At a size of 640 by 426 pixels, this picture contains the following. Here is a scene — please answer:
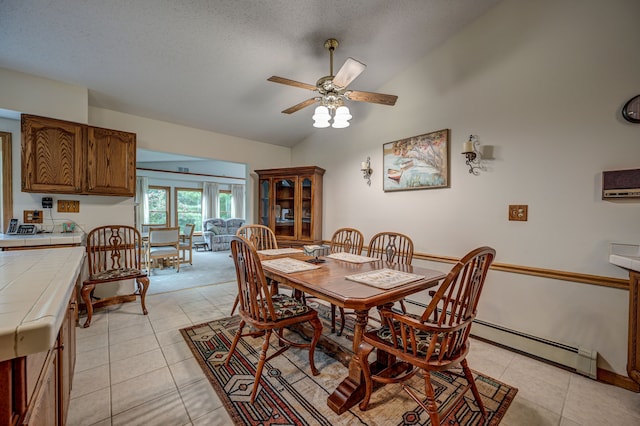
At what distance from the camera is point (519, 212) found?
2.25 meters

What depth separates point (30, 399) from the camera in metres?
0.63

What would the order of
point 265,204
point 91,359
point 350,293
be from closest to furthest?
point 350,293 → point 91,359 → point 265,204

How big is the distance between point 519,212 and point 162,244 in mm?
5254

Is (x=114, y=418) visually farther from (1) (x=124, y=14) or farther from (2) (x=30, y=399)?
(1) (x=124, y=14)

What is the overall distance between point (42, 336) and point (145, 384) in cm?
152

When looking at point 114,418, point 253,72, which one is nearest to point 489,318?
point 114,418

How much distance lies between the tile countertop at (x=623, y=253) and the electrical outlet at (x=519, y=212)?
531mm

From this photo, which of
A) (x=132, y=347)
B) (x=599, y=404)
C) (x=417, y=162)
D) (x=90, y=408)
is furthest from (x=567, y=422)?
(x=132, y=347)

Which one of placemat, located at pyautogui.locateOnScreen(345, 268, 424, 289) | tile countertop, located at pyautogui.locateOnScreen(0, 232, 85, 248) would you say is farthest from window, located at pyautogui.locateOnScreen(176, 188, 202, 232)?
placemat, located at pyautogui.locateOnScreen(345, 268, 424, 289)

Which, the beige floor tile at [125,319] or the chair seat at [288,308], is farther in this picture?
the beige floor tile at [125,319]

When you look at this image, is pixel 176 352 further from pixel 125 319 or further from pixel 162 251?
pixel 162 251

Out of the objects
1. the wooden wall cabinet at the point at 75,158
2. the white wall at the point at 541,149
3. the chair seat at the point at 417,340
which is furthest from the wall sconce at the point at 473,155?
the wooden wall cabinet at the point at 75,158

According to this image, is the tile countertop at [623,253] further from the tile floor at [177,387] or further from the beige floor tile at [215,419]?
the beige floor tile at [215,419]

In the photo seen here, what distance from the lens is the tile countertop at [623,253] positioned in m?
1.59
